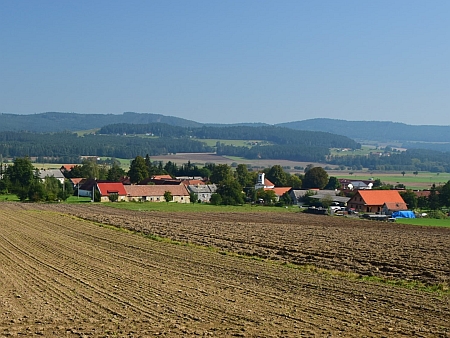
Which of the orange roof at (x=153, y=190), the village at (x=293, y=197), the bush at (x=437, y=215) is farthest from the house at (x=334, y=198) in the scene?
the orange roof at (x=153, y=190)

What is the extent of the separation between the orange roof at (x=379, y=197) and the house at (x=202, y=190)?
25150mm

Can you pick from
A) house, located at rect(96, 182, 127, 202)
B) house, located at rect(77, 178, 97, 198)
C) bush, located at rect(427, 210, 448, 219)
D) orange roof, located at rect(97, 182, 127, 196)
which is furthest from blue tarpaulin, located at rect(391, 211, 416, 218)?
house, located at rect(77, 178, 97, 198)

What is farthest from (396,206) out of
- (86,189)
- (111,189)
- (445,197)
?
(86,189)

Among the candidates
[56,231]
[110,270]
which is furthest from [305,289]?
[56,231]

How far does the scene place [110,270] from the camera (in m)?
23.6

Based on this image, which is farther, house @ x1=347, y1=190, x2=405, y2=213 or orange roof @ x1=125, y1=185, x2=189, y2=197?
orange roof @ x1=125, y1=185, x2=189, y2=197

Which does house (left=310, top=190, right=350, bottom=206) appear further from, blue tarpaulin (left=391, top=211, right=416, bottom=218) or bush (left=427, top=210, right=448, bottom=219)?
Answer: bush (left=427, top=210, right=448, bottom=219)

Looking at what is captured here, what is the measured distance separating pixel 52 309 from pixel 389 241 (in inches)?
898

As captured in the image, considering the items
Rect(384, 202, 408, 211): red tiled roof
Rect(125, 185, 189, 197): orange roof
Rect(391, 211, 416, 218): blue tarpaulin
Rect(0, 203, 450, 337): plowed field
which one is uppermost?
Rect(0, 203, 450, 337): plowed field

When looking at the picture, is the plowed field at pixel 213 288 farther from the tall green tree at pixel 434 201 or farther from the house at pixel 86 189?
the house at pixel 86 189

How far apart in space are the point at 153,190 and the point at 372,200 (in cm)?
2712

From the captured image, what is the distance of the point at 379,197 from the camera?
74.4 metres

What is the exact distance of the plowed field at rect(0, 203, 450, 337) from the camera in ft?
50.5

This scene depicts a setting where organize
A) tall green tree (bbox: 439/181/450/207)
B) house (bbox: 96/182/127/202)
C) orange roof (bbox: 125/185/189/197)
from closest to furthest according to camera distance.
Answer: tall green tree (bbox: 439/181/450/207) → house (bbox: 96/182/127/202) → orange roof (bbox: 125/185/189/197)
